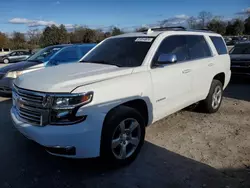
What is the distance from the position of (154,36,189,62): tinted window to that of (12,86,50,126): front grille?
1.95 metres

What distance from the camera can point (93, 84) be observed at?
11.0 feet

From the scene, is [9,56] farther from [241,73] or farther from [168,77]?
[168,77]

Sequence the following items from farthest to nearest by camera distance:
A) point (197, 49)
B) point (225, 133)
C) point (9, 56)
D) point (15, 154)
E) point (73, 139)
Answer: point (9, 56), point (197, 49), point (225, 133), point (15, 154), point (73, 139)

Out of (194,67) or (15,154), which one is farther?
(194,67)

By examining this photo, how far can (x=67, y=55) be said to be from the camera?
8.88m

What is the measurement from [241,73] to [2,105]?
326 inches

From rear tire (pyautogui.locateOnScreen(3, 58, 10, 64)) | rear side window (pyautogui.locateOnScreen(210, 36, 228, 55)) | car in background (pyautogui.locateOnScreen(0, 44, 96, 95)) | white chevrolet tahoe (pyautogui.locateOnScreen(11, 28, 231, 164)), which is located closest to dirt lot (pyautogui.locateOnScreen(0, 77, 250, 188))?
white chevrolet tahoe (pyautogui.locateOnScreen(11, 28, 231, 164))

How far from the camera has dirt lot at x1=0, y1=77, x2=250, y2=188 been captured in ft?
10.9

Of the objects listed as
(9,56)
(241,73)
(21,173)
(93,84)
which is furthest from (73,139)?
(9,56)

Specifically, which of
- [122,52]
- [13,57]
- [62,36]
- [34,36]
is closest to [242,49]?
[122,52]

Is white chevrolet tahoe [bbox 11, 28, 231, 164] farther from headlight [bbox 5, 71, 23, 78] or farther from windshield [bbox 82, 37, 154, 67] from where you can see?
headlight [bbox 5, 71, 23, 78]

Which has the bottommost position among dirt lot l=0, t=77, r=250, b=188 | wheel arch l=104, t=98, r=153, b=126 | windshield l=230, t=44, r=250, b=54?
dirt lot l=0, t=77, r=250, b=188

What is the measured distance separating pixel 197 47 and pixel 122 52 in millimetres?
1782

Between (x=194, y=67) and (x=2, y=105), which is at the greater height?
(x=194, y=67)
